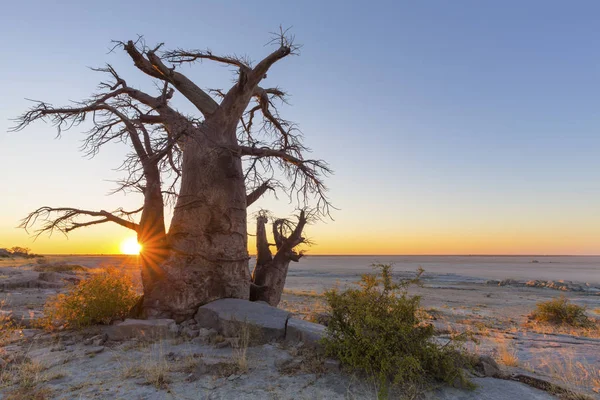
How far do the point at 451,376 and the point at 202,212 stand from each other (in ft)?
17.6

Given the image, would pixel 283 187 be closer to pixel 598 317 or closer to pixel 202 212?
pixel 202 212

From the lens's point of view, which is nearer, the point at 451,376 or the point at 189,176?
the point at 451,376

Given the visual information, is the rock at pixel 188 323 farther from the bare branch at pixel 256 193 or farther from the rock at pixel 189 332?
the bare branch at pixel 256 193

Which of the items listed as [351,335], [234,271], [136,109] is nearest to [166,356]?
[234,271]

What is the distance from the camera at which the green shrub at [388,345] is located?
164 inches

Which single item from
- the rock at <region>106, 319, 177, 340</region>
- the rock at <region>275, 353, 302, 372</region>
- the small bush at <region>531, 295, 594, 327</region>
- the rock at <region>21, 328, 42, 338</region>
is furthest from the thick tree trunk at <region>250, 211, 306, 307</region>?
the small bush at <region>531, 295, 594, 327</region>

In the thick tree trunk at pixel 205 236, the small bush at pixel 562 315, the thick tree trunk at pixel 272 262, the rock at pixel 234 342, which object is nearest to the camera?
the rock at pixel 234 342

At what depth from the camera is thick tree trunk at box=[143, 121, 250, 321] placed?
6871mm

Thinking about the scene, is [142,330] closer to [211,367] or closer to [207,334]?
[207,334]

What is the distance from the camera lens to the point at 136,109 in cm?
758

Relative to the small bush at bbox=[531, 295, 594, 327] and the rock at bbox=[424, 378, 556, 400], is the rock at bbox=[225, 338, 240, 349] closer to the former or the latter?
the rock at bbox=[424, 378, 556, 400]

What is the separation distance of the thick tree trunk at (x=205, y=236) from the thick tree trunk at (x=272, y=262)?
3.36 feet

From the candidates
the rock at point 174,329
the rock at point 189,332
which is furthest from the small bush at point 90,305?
the rock at point 189,332

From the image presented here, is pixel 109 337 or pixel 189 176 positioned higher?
pixel 189 176
